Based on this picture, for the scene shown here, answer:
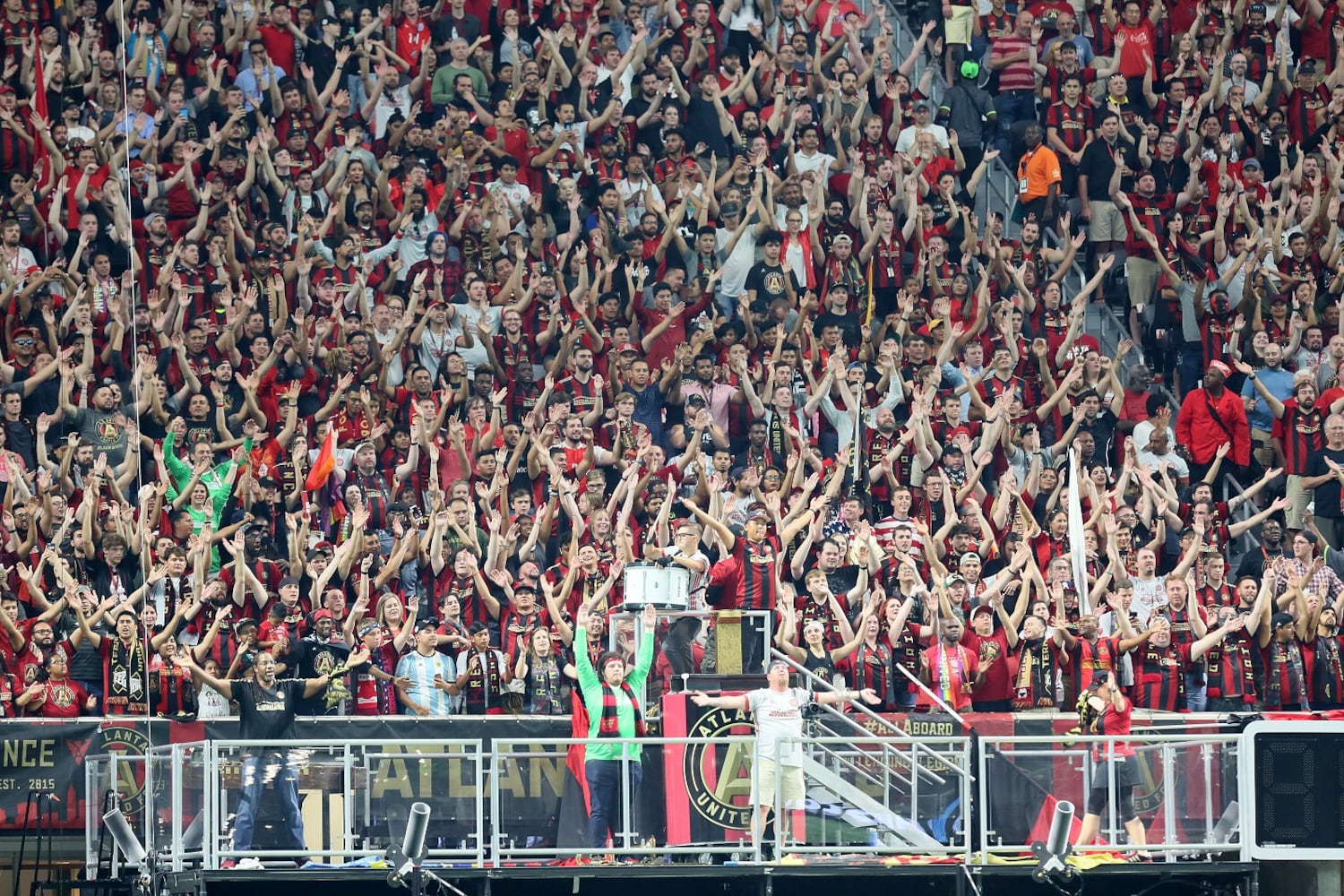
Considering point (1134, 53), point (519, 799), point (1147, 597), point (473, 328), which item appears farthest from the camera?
point (1134, 53)

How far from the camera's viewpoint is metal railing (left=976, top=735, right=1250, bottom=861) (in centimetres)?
1820

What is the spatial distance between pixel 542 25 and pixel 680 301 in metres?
3.82

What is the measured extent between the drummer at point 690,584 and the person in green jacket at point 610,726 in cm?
17

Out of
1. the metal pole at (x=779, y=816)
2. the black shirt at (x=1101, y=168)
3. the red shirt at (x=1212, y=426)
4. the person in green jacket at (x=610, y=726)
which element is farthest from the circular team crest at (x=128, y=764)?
the black shirt at (x=1101, y=168)

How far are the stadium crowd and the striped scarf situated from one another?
1.25 feet

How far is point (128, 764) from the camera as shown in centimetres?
1909

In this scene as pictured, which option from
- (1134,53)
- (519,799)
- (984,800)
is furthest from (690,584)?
(1134,53)

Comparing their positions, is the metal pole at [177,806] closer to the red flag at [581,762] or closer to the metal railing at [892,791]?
the red flag at [581,762]

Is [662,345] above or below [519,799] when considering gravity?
above

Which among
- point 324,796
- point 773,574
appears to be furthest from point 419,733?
point 773,574

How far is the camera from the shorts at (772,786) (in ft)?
59.6

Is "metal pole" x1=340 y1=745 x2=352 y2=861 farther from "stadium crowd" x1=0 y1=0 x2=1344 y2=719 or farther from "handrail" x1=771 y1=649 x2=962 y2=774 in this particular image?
"handrail" x1=771 y1=649 x2=962 y2=774

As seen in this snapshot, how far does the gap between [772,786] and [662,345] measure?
7.17 m

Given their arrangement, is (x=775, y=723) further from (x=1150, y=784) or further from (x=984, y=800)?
(x=1150, y=784)
